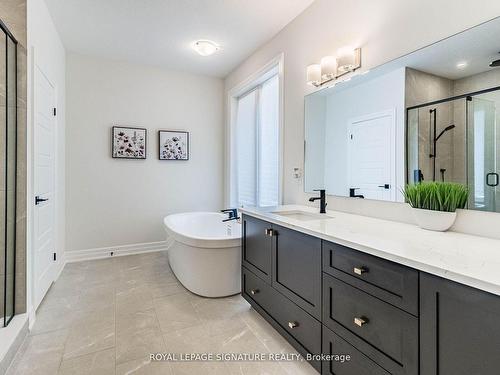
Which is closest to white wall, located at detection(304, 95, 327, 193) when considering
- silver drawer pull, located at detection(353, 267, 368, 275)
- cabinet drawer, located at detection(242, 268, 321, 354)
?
cabinet drawer, located at detection(242, 268, 321, 354)

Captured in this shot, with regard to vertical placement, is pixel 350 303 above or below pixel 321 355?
above

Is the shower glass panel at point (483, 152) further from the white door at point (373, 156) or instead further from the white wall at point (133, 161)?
the white wall at point (133, 161)

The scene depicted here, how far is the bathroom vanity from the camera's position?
852 millimetres

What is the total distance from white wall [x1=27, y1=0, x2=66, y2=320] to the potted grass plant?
2.72 meters

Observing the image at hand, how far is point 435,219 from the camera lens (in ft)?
4.75

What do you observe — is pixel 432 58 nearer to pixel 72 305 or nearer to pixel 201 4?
pixel 201 4

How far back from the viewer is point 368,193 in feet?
6.44

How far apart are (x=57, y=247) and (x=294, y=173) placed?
2792mm

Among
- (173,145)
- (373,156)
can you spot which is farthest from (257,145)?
(373,156)

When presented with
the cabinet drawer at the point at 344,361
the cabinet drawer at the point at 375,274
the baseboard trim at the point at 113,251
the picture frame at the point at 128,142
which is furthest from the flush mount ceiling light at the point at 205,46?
the cabinet drawer at the point at 344,361

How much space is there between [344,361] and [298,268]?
0.51 metres

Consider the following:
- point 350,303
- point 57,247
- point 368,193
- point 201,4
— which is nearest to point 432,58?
point 368,193

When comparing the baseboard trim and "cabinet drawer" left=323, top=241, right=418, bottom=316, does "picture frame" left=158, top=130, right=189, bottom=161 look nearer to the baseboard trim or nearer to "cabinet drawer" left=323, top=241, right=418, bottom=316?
the baseboard trim

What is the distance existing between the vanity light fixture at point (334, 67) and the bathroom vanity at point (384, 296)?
1134 mm
